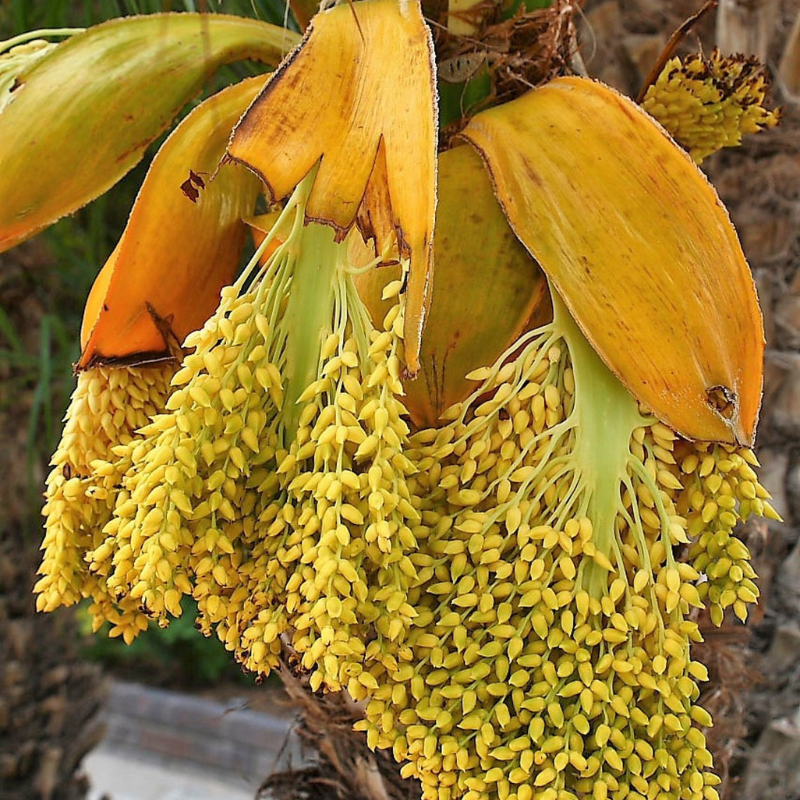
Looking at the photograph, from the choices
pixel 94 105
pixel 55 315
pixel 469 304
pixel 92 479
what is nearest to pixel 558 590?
pixel 469 304

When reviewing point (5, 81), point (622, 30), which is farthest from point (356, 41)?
point (622, 30)

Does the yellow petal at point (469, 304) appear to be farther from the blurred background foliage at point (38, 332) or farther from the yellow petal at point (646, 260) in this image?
the blurred background foliage at point (38, 332)

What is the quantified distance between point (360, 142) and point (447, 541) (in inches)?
8.5

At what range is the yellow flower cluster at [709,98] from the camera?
587 millimetres

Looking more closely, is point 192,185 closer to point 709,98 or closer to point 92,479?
point 92,479

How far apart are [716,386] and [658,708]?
0.17m

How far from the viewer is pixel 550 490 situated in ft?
1.57

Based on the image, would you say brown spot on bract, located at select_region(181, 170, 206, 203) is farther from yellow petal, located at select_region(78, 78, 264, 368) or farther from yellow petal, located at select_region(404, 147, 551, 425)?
yellow petal, located at select_region(404, 147, 551, 425)

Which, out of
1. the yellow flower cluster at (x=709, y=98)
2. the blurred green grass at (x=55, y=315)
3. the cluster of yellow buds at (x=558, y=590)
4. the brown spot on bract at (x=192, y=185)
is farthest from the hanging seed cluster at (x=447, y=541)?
the blurred green grass at (x=55, y=315)

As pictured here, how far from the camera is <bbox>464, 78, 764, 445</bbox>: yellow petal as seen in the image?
47cm


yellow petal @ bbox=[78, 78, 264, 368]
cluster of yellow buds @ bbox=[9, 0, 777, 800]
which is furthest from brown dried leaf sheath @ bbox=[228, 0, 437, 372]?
yellow petal @ bbox=[78, 78, 264, 368]

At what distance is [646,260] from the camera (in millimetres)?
482

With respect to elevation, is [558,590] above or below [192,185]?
below

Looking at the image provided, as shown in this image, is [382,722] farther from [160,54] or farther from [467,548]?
[160,54]
